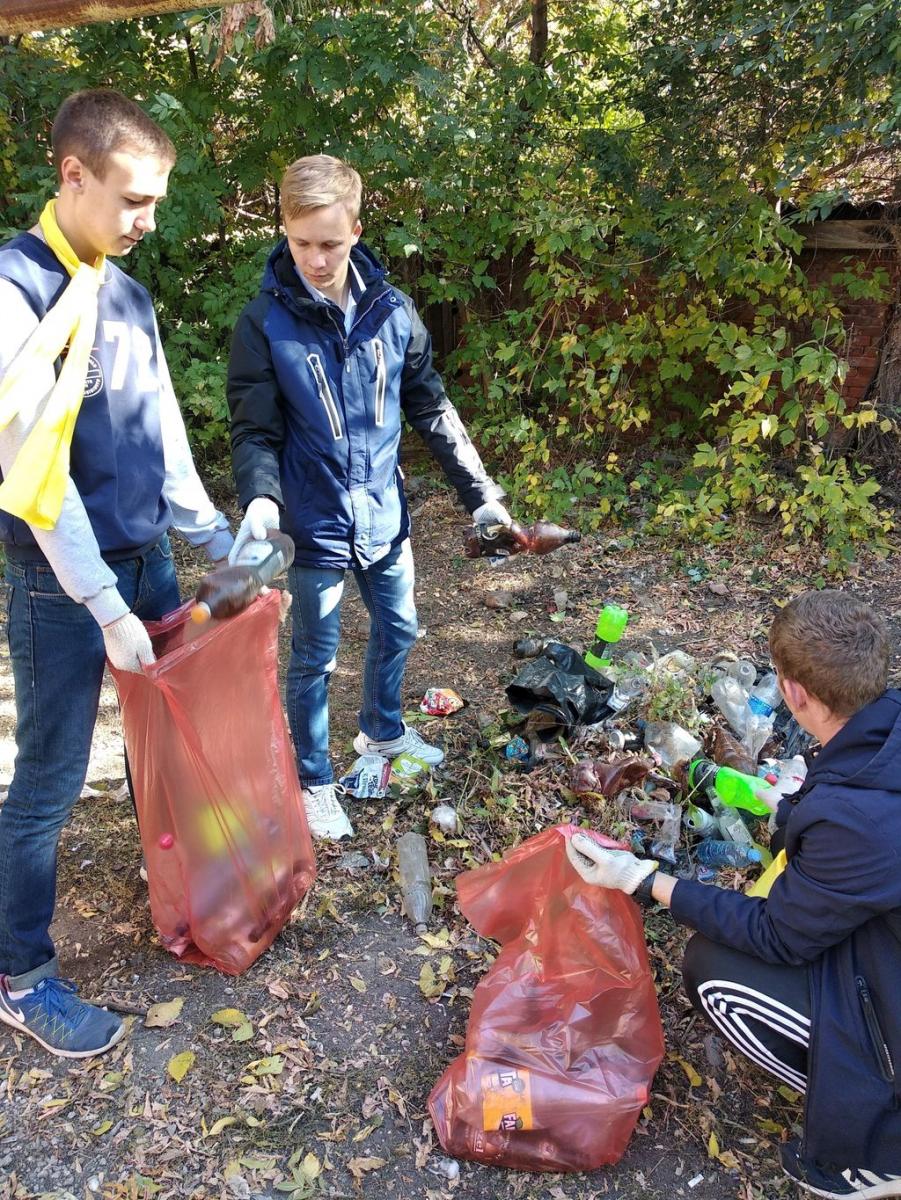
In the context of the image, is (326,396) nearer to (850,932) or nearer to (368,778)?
(368,778)

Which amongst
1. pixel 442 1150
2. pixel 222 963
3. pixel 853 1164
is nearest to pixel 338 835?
pixel 222 963

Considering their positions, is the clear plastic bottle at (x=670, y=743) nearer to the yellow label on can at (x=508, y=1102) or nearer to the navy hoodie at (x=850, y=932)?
the navy hoodie at (x=850, y=932)

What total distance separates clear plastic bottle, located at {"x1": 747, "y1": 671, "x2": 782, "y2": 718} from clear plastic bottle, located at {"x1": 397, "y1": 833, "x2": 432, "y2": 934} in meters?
1.31

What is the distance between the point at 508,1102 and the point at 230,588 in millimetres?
1219

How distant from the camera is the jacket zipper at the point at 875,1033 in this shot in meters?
1.56

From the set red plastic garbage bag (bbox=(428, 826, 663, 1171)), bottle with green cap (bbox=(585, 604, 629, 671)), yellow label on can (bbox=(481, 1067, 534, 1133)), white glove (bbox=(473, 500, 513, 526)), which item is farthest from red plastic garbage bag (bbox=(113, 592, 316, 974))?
bottle with green cap (bbox=(585, 604, 629, 671))

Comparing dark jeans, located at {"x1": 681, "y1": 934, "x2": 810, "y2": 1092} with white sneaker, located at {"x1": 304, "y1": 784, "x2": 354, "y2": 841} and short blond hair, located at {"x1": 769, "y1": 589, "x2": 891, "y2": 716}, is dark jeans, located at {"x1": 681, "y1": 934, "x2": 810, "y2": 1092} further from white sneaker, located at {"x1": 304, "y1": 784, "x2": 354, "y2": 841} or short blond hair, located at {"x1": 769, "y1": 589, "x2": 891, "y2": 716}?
white sneaker, located at {"x1": 304, "y1": 784, "x2": 354, "y2": 841}

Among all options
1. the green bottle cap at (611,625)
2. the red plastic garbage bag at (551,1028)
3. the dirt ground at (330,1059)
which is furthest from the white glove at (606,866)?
the green bottle cap at (611,625)

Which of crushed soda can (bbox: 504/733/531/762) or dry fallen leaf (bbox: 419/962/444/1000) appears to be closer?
dry fallen leaf (bbox: 419/962/444/1000)

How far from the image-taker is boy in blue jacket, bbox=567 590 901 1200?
1.54 m

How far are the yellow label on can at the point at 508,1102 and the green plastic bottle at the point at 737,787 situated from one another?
45.3 inches

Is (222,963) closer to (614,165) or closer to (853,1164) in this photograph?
(853,1164)

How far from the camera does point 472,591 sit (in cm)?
453

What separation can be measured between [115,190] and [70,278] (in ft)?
0.62
